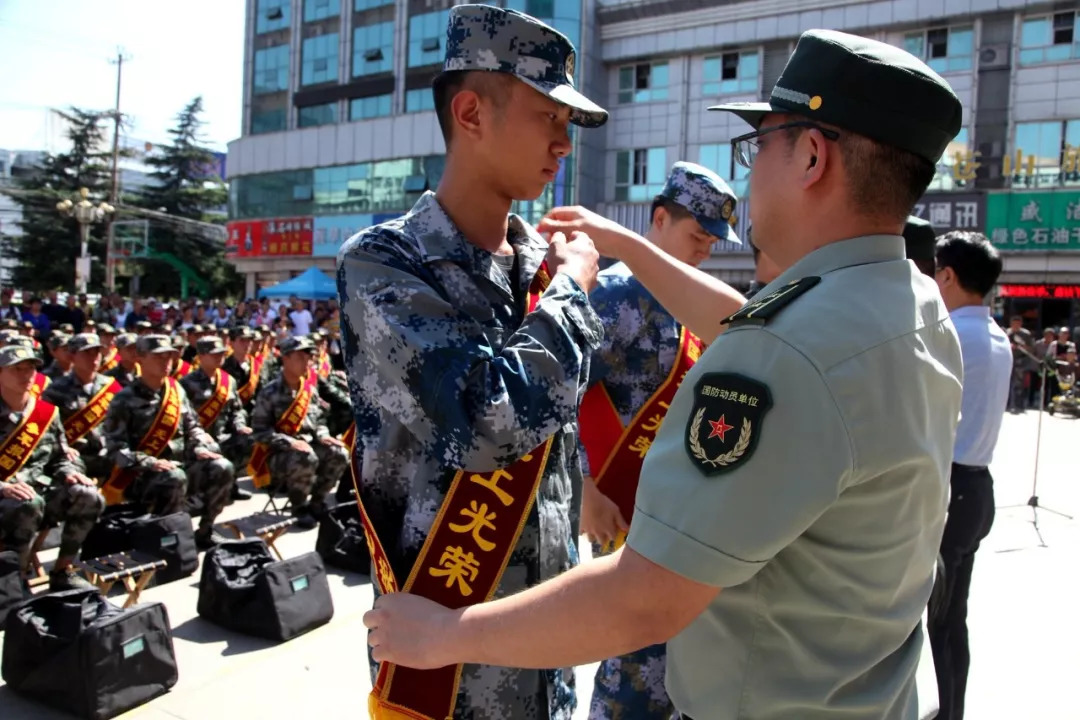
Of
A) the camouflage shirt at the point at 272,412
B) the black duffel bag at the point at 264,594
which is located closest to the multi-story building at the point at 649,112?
the camouflage shirt at the point at 272,412

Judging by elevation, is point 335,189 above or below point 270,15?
below

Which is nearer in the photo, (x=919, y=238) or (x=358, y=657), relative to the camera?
(x=919, y=238)

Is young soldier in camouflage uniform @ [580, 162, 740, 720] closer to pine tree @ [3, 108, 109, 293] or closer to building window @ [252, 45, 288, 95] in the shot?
building window @ [252, 45, 288, 95]

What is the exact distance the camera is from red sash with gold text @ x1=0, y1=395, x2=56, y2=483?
486cm

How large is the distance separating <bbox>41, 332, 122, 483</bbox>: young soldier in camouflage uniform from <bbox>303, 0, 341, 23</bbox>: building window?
28994 millimetres

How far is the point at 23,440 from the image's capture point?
4.91 m

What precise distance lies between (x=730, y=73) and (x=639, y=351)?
24039mm

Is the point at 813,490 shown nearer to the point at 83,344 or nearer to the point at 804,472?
the point at 804,472

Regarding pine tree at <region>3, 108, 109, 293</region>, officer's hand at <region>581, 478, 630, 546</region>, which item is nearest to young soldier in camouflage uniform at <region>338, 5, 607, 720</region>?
officer's hand at <region>581, 478, 630, 546</region>

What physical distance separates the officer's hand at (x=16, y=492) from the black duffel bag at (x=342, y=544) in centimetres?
175

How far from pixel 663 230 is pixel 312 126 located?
104 feet

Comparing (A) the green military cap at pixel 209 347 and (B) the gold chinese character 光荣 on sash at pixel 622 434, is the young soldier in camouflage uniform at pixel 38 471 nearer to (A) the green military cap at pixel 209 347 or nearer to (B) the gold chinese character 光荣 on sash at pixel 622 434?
(A) the green military cap at pixel 209 347

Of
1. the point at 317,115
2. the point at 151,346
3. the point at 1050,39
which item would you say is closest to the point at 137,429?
the point at 151,346

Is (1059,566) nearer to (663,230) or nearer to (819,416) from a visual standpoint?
(663,230)
